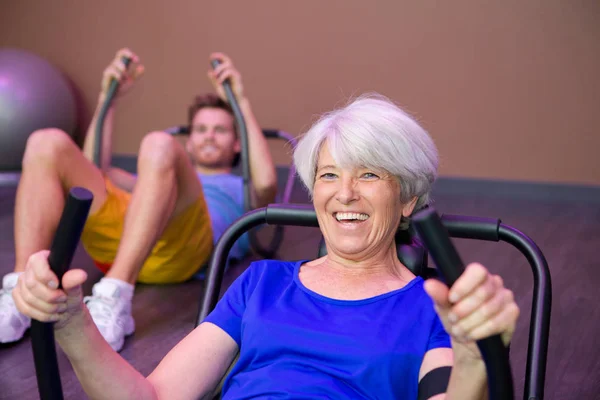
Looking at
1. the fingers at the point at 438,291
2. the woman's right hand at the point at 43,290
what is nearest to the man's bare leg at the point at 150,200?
the woman's right hand at the point at 43,290

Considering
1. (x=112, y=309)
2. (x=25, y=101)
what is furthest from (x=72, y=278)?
(x=25, y=101)

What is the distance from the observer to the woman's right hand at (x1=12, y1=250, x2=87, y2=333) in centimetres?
90

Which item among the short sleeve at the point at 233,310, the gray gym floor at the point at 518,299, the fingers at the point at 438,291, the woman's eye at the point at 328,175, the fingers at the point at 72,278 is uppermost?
the fingers at the point at 438,291

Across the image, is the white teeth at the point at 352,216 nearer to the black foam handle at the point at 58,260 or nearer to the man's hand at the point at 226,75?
the black foam handle at the point at 58,260

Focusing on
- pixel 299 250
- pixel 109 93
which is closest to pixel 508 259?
pixel 299 250

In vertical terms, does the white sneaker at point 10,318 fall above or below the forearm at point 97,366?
below

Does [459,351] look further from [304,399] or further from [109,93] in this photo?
[109,93]

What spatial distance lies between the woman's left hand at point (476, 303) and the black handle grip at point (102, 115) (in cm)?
218

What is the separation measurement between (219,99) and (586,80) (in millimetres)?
2530

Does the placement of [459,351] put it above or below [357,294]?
above

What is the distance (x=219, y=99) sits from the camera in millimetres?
3229

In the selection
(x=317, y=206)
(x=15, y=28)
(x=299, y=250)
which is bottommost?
(x=299, y=250)

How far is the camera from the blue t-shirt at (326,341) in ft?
4.00

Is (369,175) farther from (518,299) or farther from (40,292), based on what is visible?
(518,299)
